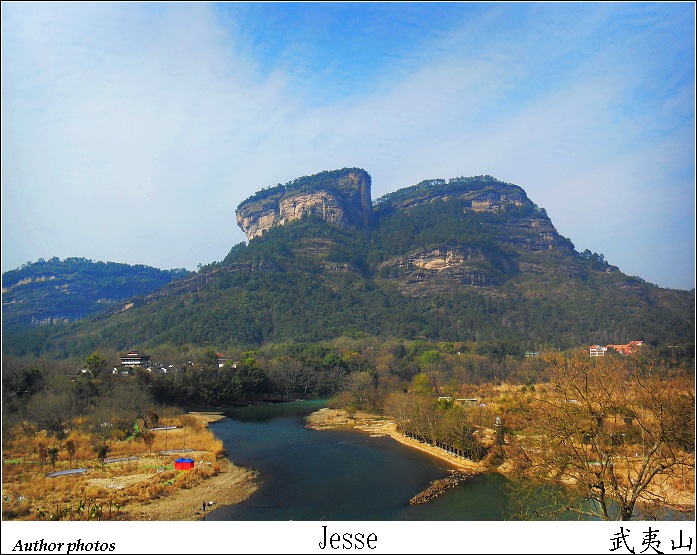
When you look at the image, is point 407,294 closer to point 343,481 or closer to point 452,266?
point 452,266

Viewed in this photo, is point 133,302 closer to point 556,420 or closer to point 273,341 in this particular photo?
point 273,341

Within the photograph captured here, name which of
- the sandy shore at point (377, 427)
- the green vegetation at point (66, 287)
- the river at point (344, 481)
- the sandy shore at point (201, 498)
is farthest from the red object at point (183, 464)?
the green vegetation at point (66, 287)

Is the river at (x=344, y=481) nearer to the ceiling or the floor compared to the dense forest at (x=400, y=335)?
nearer to the floor

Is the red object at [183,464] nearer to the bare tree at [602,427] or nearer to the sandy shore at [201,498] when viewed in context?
the sandy shore at [201,498]

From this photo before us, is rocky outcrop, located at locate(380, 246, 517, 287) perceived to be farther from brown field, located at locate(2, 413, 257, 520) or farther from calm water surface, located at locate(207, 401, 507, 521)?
brown field, located at locate(2, 413, 257, 520)

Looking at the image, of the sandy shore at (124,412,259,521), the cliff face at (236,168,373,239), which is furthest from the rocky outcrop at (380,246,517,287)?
the sandy shore at (124,412,259,521)

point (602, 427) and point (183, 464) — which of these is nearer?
point (602, 427)

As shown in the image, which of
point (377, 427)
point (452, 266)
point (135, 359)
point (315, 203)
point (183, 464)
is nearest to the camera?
point (183, 464)

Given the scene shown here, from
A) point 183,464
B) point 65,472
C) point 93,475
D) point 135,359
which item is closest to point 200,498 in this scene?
point 183,464
